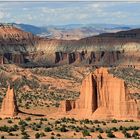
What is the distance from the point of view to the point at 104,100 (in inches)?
2675

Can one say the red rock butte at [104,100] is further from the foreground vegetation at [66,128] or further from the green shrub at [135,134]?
the green shrub at [135,134]

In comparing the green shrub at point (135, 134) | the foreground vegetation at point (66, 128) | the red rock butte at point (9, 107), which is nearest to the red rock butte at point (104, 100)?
the foreground vegetation at point (66, 128)

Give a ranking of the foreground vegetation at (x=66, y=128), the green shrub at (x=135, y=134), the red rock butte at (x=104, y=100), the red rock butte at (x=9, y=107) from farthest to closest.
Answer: the red rock butte at (x=9, y=107) < the red rock butte at (x=104, y=100) < the foreground vegetation at (x=66, y=128) < the green shrub at (x=135, y=134)

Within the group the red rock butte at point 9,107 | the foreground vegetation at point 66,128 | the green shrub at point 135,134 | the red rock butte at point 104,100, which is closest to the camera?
the green shrub at point 135,134

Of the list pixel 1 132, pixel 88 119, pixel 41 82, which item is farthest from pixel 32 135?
pixel 41 82

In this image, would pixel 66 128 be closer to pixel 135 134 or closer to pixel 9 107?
pixel 135 134

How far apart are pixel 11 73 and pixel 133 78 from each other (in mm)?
34669

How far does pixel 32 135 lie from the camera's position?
53.3 m

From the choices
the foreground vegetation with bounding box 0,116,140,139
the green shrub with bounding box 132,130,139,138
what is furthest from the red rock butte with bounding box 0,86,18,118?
the green shrub with bounding box 132,130,139,138

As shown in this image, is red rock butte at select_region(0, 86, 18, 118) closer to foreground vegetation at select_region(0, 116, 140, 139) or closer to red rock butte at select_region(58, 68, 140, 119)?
foreground vegetation at select_region(0, 116, 140, 139)

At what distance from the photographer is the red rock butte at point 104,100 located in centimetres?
6625

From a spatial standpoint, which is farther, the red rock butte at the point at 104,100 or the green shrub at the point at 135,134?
the red rock butte at the point at 104,100

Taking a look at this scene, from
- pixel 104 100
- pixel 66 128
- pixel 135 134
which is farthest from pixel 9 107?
pixel 135 134

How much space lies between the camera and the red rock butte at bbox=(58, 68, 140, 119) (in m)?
66.2
